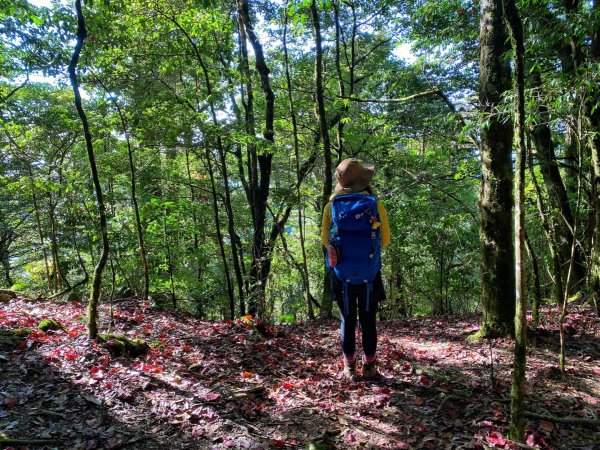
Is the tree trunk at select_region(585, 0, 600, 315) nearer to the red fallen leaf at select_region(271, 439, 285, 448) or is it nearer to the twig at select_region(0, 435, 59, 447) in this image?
the red fallen leaf at select_region(271, 439, 285, 448)

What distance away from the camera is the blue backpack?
3516 mm

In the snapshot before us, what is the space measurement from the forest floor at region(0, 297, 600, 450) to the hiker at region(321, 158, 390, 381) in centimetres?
61

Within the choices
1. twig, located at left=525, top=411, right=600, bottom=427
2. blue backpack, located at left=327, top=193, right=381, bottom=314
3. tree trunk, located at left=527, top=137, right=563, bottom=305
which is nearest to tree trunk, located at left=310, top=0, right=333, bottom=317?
tree trunk, located at left=527, top=137, right=563, bottom=305

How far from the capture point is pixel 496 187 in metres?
4.35

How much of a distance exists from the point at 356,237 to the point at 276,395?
168 centimetres

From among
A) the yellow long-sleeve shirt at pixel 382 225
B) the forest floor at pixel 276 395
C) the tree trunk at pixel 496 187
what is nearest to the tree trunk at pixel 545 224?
the tree trunk at pixel 496 187

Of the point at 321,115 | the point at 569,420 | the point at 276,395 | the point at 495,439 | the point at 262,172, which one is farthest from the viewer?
the point at 262,172

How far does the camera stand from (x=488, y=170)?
4.41 metres

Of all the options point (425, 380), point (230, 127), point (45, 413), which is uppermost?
point (230, 127)

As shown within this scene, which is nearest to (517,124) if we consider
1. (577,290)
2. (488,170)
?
(488,170)

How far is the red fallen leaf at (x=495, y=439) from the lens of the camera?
2.48 metres

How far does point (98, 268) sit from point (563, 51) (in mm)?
7755

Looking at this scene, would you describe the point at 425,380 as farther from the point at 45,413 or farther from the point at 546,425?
the point at 45,413

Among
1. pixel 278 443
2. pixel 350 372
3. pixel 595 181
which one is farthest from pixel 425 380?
pixel 595 181
